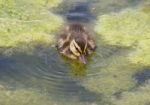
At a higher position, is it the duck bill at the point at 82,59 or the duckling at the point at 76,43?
the duckling at the point at 76,43

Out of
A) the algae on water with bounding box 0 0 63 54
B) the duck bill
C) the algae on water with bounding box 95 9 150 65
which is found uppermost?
the algae on water with bounding box 0 0 63 54

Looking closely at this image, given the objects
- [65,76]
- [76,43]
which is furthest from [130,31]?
[65,76]

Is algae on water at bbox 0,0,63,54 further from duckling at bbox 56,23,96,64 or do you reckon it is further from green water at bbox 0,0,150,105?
duckling at bbox 56,23,96,64

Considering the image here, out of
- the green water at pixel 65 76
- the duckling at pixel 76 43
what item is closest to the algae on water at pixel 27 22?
the green water at pixel 65 76

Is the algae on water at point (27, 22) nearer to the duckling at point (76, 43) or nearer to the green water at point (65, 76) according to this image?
the green water at point (65, 76)

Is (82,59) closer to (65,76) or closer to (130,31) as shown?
(65,76)

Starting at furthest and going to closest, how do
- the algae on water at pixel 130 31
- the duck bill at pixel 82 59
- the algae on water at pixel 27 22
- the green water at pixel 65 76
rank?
the algae on water at pixel 27 22 < the algae on water at pixel 130 31 < the duck bill at pixel 82 59 < the green water at pixel 65 76

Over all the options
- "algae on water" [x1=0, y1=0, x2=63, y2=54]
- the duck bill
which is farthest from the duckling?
"algae on water" [x1=0, y1=0, x2=63, y2=54]
